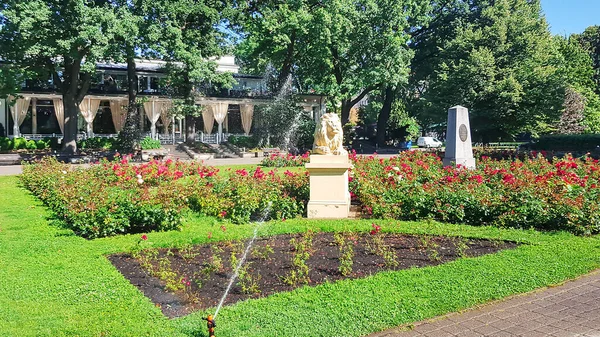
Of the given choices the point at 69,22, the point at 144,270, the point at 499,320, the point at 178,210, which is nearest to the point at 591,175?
the point at 499,320

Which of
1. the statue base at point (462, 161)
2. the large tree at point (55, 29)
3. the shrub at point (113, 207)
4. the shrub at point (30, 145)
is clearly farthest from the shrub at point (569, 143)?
the shrub at point (30, 145)

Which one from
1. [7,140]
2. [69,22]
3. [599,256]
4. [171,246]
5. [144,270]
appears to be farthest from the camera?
[7,140]

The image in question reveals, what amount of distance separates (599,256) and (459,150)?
429 inches

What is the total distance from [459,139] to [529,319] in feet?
44.7

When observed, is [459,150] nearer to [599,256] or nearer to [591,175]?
[591,175]

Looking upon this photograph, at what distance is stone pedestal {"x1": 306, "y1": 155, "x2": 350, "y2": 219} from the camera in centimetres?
1066

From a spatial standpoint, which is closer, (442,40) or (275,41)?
(275,41)

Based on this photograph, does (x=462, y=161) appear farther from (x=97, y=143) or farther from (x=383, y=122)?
(x=383, y=122)

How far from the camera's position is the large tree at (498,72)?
34.2 meters

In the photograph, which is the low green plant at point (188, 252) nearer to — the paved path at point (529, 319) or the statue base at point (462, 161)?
the paved path at point (529, 319)

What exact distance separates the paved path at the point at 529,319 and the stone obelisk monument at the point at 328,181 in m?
5.16

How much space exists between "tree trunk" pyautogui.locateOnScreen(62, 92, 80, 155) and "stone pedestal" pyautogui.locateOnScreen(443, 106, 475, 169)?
2068 centimetres

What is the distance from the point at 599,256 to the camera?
7422mm

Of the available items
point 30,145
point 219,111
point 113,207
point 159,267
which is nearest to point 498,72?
point 219,111
